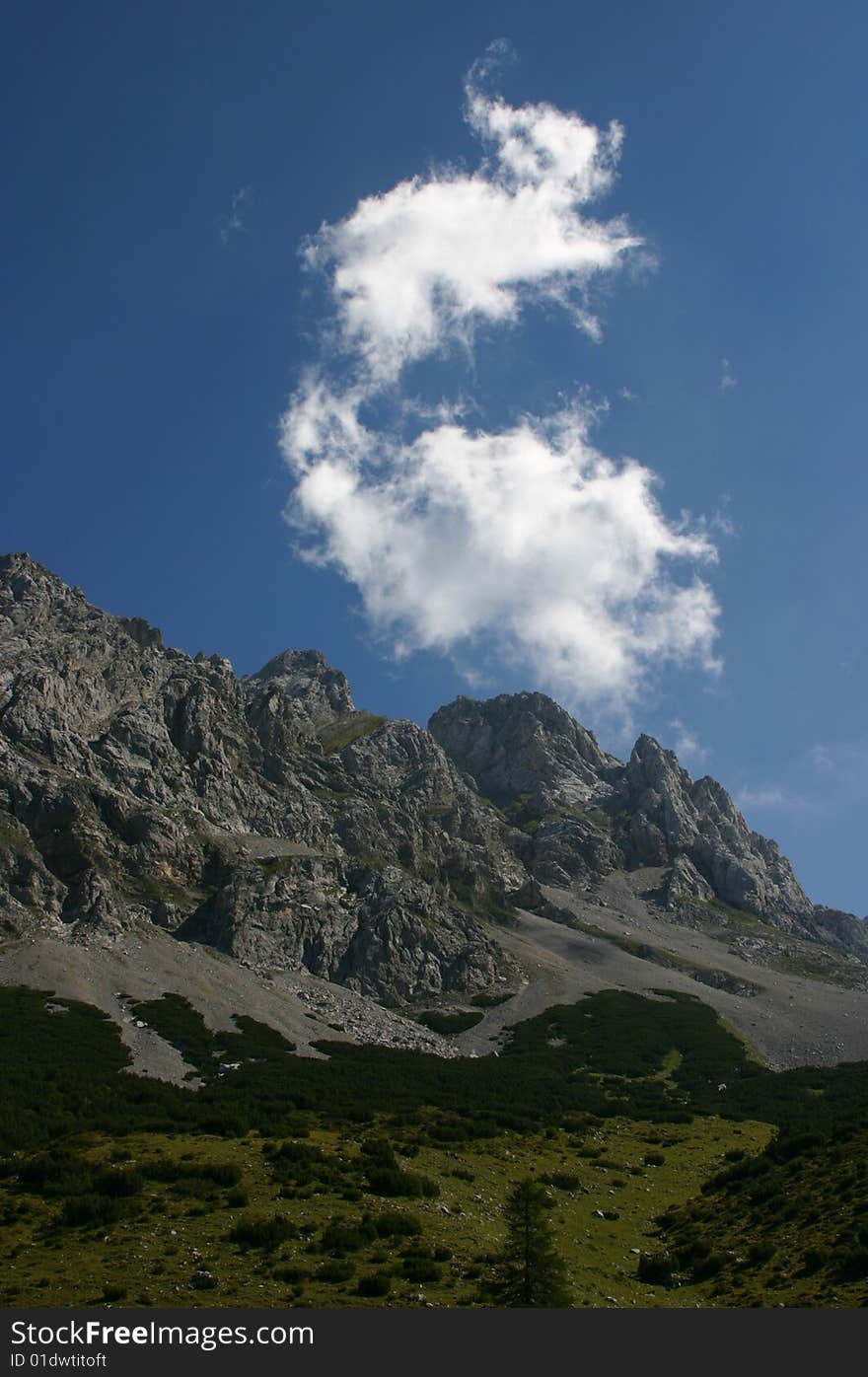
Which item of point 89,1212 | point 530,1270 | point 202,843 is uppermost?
point 202,843

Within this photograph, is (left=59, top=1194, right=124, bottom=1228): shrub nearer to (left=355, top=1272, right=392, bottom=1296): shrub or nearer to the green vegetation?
the green vegetation

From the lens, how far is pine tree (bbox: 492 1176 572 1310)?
74.5 feet

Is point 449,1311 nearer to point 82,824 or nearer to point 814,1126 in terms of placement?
point 814,1126

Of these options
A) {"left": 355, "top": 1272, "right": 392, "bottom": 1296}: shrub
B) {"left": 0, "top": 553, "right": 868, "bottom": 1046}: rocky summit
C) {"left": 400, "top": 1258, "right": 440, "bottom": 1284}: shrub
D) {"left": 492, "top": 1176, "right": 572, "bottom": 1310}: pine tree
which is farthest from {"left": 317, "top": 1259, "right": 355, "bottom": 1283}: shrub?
{"left": 0, "top": 553, "right": 868, "bottom": 1046}: rocky summit

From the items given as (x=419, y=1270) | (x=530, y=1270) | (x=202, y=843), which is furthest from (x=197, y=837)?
(x=530, y=1270)

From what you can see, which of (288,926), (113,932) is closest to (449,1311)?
(113,932)

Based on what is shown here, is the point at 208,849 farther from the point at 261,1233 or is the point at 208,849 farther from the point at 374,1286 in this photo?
the point at 374,1286

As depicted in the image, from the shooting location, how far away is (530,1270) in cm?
2295

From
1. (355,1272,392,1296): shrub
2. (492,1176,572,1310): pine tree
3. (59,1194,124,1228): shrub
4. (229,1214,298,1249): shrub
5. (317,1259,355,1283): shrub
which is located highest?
(492,1176,572,1310): pine tree

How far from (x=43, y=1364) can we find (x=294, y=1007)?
97.5m

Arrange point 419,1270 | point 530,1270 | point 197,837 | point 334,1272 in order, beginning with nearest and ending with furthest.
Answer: point 530,1270 < point 334,1272 < point 419,1270 < point 197,837

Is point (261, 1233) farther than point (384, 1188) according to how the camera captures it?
No

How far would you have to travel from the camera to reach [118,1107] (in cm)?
5250

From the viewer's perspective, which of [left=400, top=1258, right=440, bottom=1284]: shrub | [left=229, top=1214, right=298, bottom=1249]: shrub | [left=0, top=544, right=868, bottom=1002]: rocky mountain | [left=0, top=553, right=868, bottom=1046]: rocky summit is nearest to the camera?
[left=400, top=1258, right=440, bottom=1284]: shrub
